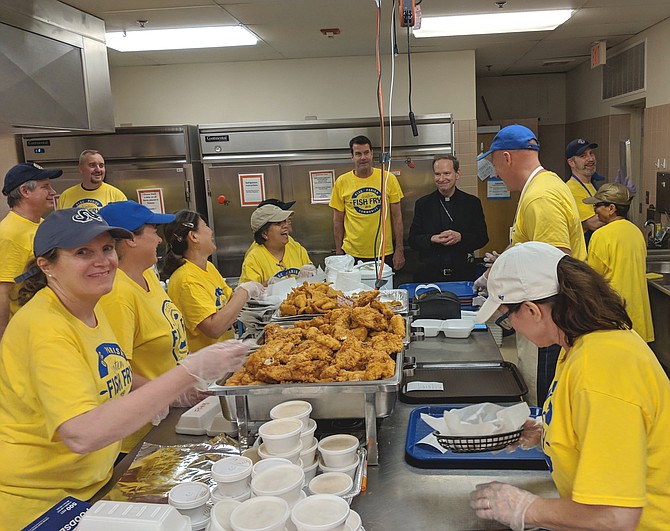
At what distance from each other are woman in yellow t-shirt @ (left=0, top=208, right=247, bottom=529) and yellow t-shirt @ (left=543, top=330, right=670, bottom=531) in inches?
37.5

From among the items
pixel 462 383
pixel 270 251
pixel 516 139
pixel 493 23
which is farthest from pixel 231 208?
pixel 462 383

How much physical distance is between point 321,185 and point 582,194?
2.48 m

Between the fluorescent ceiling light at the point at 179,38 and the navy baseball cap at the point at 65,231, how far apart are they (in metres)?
3.70

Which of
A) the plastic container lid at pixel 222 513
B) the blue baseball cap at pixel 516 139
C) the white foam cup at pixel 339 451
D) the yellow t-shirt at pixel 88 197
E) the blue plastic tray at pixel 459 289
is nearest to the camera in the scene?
the plastic container lid at pixel 222 513

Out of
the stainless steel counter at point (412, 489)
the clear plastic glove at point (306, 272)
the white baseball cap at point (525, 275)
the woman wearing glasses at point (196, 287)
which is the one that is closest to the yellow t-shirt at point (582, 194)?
the clear plastic glove at point (306, 272)

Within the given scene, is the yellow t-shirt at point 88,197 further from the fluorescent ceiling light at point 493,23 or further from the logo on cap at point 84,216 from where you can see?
the logo on cap at point 84,216

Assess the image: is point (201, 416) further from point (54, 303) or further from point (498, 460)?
point (498, 460)

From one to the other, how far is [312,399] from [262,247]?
2177mm

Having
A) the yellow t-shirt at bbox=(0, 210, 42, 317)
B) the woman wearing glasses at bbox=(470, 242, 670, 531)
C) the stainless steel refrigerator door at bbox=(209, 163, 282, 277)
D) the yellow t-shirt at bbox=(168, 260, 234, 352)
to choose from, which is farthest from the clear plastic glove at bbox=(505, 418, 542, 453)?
the stainless steel refrigerator door at bbox=(209, 163, 282, 277)

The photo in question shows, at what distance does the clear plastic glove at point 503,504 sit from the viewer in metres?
1.38

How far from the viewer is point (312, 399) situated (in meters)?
1.80

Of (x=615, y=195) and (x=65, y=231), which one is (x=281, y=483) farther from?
Result: (x=615, y=195)

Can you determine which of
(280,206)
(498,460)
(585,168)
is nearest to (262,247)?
(280,206)

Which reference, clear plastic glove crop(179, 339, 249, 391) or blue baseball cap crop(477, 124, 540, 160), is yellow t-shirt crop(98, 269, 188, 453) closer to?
clear plastic glove crop(179, 339, 249, 391)
